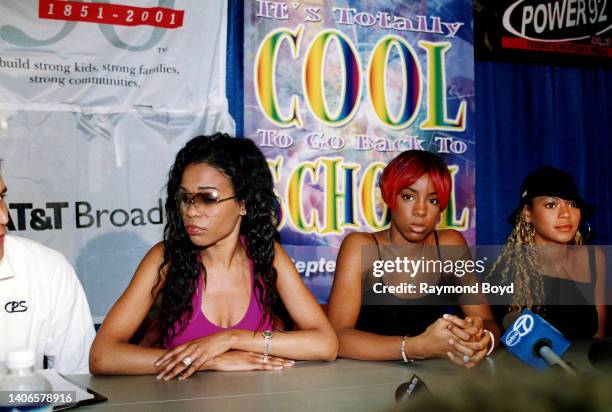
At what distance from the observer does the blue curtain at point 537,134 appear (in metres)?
4.13

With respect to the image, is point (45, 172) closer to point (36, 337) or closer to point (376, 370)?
point (36, 337)

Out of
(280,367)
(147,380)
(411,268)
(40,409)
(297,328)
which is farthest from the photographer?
(411,268)

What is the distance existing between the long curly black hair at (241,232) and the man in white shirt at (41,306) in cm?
26

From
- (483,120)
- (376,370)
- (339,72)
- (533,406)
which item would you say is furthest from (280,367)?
(483,120)

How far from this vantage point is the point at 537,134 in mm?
4262

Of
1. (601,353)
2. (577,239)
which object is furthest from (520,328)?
(577,239)

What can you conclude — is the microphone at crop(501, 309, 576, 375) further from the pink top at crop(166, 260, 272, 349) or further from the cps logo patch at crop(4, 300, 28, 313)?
the cps logo patch at crop(4, 300, 28, 313)

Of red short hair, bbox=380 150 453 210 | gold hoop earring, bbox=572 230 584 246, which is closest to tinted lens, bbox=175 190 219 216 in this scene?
red short hair, bbox=380 150 453 210

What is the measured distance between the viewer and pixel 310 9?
12.1 feet

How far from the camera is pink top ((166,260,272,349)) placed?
2094 millimetres

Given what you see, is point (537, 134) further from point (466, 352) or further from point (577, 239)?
point (466, 352)

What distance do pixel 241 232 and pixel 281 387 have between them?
0.92 meters

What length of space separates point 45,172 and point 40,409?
2.26 meters

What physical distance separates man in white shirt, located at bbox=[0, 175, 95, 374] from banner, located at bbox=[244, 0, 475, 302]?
1778 mm
